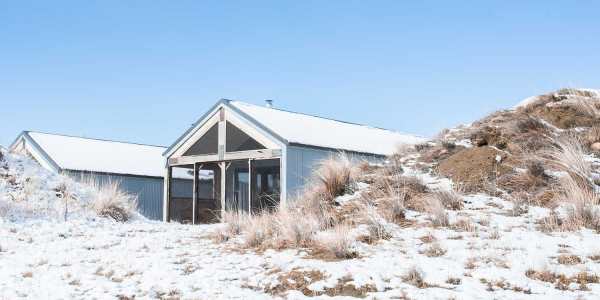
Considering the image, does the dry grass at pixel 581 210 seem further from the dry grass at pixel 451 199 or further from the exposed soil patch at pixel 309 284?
the exposed soil patch at pixel 309 284

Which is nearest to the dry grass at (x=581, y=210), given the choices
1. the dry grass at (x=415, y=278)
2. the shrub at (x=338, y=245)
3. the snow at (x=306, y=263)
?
the snow at (x=306, y=263)

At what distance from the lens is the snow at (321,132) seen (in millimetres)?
20734

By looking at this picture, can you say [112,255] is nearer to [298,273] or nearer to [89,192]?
[298,273]

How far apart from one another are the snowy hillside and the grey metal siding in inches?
582

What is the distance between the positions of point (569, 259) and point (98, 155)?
26823 mm

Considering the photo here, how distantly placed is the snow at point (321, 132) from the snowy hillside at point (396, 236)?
782 cm

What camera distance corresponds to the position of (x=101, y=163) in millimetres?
28391

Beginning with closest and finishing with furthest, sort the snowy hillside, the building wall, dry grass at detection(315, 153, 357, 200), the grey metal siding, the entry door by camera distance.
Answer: the snowy hillside < dry grass at detection(315, 153, 357, 200) < the building wall < the entry door < the grey metal siding

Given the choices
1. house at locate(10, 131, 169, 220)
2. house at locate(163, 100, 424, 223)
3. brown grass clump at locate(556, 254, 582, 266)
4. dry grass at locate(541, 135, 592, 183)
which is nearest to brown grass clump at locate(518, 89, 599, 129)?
dry grass at locate(541, 135, 592, 183)

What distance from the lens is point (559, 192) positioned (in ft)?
29.0

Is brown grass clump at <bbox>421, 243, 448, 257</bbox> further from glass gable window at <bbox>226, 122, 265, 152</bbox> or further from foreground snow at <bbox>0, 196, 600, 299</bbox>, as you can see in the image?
glass gable window at <bbox>226, 122, 265, 152</bbox>

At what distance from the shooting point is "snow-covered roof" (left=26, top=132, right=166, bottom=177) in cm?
2758

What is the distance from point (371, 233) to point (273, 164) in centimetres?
1692

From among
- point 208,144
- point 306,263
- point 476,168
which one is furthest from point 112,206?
point 208,144
